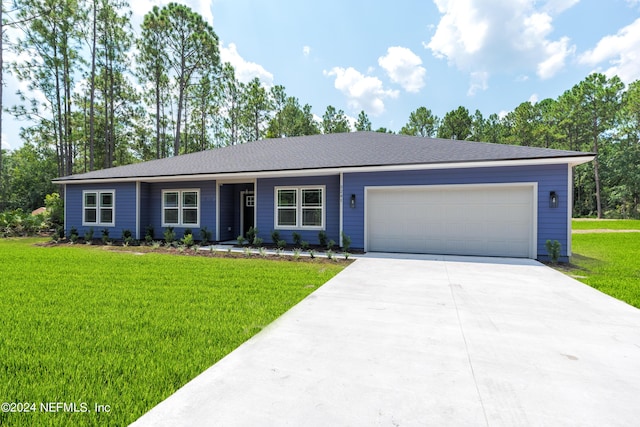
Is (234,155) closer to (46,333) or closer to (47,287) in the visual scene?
(47,287)

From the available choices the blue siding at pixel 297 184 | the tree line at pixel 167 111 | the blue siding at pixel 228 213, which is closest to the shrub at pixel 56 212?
the tree line at pixel 167 111

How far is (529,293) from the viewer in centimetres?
514

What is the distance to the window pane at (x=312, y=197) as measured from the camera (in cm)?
1093

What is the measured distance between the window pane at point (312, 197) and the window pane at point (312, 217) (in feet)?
0.81

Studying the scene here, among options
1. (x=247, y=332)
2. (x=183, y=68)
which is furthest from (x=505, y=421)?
(x=183, y=68)

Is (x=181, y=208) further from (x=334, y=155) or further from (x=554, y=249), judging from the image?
(x=554, y=249)

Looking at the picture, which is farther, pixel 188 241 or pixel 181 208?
pixel 181 208

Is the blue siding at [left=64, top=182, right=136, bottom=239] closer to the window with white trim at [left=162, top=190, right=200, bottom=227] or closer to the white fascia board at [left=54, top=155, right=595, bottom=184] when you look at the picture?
the white fascia board at [left=54, top=155, right=595, bottom=184]

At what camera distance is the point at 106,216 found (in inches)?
529

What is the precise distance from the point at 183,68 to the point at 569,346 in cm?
2611

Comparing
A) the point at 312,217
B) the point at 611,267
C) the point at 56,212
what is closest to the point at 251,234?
the point at 312,217

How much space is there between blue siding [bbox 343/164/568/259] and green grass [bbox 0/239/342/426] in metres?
3.30

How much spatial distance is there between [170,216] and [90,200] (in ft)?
13.4

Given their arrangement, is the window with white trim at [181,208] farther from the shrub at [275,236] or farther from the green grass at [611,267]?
the green grass at [611,267]
